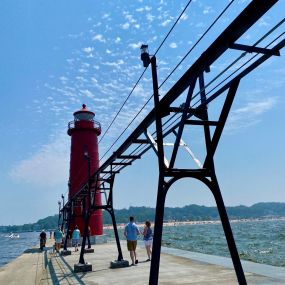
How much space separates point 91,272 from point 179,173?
295 inches

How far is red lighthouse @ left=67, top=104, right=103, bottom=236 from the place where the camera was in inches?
1166

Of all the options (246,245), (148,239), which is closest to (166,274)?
(148,239)

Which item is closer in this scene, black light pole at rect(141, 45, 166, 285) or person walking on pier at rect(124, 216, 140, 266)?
black light pole at rect(141, 45, 166, 285)

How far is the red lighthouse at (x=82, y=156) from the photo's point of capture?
2961 centimetres


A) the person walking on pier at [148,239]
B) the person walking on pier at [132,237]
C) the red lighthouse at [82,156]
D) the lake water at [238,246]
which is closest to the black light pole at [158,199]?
the person walking on pier at [132,237]

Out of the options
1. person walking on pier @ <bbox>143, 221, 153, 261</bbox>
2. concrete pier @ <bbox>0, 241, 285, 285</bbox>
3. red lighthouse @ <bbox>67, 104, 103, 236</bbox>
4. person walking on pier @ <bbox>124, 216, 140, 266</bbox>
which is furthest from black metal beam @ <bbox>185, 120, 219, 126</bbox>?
red lighthouse @ <bbox>67, 104, 103, 236</bbox>

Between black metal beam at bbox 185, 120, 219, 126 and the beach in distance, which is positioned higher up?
black metal beam at bbox 185, 120, 219, 126

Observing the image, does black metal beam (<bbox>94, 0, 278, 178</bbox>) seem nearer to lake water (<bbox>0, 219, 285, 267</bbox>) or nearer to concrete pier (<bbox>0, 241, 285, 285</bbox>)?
concrete pier (<bbox>0, 241, 285, 285</bbox>)

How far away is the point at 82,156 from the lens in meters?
30.4

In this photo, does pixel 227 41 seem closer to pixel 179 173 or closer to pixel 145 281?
pixel 179 173

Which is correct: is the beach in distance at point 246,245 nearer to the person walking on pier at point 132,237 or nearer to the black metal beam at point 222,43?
the person walking on pier at point 132,237

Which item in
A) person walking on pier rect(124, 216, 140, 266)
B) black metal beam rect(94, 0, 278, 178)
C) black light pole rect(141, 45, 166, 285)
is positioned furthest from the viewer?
person walking on pier rect(124, 216, 140, 266)

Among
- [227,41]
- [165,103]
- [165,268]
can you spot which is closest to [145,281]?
[165,268]

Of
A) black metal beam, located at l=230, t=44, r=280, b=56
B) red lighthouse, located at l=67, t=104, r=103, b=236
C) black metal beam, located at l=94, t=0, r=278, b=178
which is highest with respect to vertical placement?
red lighthouse, located at l=67, t=104, r=103, b=236
